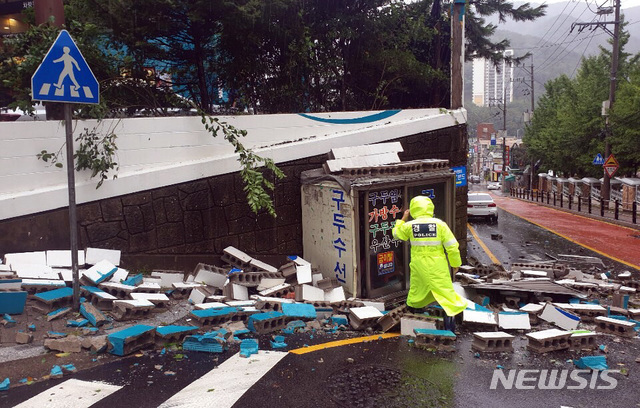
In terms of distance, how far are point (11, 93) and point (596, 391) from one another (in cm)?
1068

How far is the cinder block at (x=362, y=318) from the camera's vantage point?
6.52 m

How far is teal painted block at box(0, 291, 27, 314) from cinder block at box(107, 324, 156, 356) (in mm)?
1394

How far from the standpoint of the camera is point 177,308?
6785 mm

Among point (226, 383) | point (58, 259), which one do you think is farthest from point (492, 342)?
point (58, 259)

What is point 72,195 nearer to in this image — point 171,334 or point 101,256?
point 101,256

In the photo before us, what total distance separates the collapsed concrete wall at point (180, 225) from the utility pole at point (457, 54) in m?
4.44

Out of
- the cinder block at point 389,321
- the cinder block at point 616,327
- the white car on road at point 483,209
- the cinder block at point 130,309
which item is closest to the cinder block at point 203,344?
the cinder block at point 130,309

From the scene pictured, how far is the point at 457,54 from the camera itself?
490 inches

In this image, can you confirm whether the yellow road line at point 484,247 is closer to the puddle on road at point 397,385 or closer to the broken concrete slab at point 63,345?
the puddle on road at point 397,385

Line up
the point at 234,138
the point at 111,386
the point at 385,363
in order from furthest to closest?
the point at 234,138 < the point at 385,363 < the point at 111,386

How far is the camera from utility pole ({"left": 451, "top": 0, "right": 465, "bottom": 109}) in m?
12.3

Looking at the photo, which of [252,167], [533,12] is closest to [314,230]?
[252,167]

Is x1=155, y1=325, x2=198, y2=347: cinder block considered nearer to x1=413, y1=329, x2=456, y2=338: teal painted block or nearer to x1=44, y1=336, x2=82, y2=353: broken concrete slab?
x1=44, y1=336, x2=82, y2=353: broken concrete slab

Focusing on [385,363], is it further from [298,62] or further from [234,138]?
[298,62]
